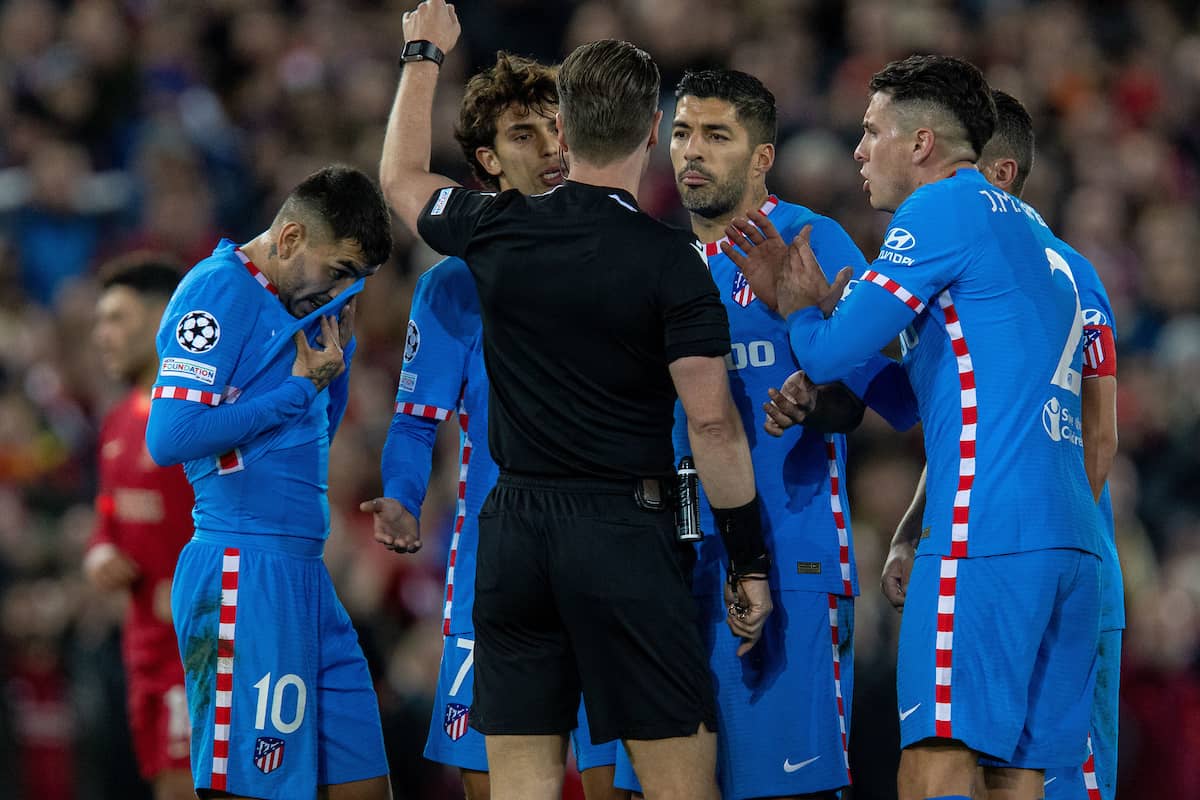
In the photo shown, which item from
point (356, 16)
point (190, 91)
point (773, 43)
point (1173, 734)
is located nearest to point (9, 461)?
point (190, 91)

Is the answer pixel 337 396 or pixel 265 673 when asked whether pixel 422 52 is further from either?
pixel 265 673

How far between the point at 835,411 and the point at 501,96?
1.74 meters

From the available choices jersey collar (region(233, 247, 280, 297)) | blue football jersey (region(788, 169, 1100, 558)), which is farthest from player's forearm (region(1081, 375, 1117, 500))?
jersey collar (region(233, 247, 280, 297))

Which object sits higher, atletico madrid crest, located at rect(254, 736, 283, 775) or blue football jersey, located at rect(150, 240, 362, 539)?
blue football jersey, located at rect(150, 240, 362, 539)

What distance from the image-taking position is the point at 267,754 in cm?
552

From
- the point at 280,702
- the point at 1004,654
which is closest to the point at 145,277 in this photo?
the point at 280,702

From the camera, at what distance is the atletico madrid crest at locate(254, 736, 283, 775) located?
5500mm

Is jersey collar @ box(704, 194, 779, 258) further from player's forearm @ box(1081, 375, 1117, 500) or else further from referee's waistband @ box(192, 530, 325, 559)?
referee's waistband @ box(192, 530, 325, 559)

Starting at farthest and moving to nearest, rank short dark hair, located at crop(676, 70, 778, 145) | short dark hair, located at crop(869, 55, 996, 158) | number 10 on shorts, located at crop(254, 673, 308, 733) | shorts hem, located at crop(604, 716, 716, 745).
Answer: short dark hair, located at crop(676, 70, 778, 145)
number 10 on shorts, located at crop(254, 673, 308, 733)
short dark hair, located at crop(869, 55, 996, 158)
shorts hem, located at crop(604, 716, 716, 745)

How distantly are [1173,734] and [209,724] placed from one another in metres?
6.17

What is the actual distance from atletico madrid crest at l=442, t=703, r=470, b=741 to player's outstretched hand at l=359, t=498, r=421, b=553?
0.59 m

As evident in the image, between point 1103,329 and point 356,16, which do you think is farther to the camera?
point 356,16

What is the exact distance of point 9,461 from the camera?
10.7 m

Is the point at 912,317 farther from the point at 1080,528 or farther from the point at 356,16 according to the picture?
the point at 356,16
